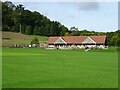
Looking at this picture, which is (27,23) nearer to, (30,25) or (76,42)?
(30,25)

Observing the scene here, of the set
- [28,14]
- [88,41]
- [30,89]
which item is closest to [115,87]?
[30,89]

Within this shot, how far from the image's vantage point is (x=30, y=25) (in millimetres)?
163125

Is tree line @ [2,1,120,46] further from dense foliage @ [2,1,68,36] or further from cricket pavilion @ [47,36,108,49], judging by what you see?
cricket pavilion @ [47,36,108,49]

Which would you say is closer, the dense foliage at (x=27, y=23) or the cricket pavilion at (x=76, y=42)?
the cricket pavilion at (x=76, y=42)

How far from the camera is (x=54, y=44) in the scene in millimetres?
122312

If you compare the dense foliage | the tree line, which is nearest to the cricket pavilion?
the tree line

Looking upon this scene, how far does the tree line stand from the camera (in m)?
148

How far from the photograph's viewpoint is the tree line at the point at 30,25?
148125 millimetres

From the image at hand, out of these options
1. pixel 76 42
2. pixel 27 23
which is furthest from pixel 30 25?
pixel 76 42

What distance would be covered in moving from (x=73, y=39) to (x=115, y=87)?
351 feet

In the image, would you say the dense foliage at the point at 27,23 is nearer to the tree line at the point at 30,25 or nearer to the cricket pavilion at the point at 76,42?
the tree line at the point at 30,25

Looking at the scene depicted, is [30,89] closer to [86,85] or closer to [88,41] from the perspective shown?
[86,85]

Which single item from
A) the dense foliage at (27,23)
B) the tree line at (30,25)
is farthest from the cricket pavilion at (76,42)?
the dense foliage at (27,23)

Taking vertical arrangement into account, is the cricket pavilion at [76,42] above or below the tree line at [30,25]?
below
